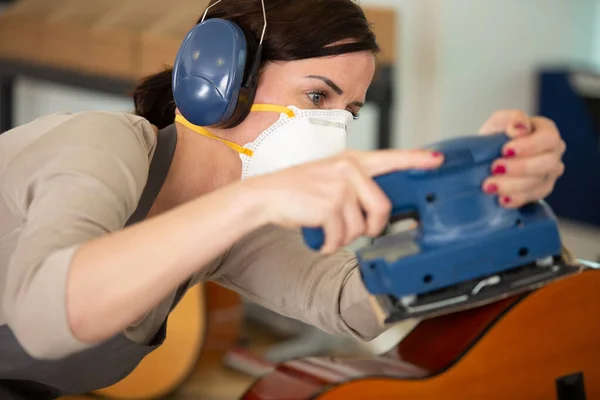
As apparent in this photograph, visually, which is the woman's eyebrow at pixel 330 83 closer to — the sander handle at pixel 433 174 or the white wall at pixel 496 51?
the sander handle at pixel 433 174

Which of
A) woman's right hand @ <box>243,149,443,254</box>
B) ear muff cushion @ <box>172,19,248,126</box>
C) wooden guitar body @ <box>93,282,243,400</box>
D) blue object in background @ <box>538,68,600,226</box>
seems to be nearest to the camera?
woman's right hand @ <box>243,149,443,254</box>

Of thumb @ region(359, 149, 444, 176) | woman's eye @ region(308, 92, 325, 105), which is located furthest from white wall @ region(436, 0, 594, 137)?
thumb @ region(359, 149, 444, 176)

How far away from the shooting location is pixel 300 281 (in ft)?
3.78

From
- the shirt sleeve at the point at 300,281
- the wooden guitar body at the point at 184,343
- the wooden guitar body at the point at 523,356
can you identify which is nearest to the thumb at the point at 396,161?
the shirt sleeve at the point at 300,281

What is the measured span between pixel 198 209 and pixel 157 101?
0.55 m

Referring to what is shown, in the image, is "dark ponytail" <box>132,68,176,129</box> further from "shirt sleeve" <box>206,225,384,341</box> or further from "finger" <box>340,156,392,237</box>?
"finger" <box>340,156,392,237</box>

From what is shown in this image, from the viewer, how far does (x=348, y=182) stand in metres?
0.73

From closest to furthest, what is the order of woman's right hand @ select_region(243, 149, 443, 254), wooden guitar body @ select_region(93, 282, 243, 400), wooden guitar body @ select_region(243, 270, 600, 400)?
woman's right hand @ select_region(243, 149, 443, 254), wooden guitar body @ select_region(243, 270, 600, 400), wooden guitar body @ select_region(93, 282, 243, 400)

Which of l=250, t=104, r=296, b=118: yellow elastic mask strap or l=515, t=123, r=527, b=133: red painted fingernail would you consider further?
l=250, t=104, r=296, b=118: yellow elastic mask strap

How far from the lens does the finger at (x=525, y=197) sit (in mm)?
792

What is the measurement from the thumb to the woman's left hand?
0.23 feet

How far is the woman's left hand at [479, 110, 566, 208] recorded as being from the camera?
79cm

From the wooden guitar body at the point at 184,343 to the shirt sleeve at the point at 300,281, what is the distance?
3.10 ft

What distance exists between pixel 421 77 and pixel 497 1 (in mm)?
338
